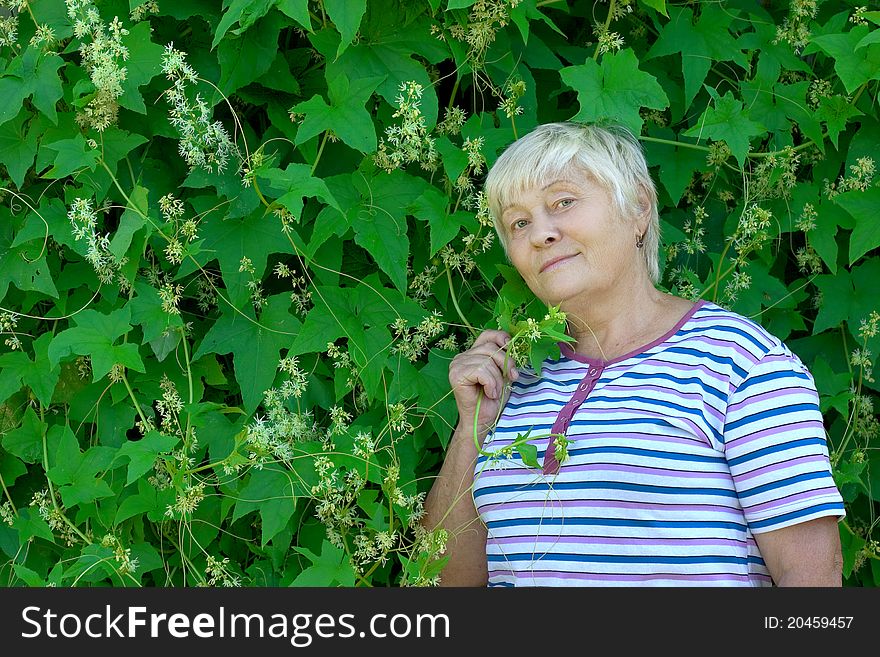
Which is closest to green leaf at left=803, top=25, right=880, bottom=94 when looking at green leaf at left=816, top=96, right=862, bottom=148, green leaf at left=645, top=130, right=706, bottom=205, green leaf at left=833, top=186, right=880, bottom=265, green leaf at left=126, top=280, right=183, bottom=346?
green leaf at left=816, top=96, right=862, bottom=148

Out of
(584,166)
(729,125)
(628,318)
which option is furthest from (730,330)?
(729,125)

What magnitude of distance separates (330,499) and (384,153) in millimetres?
810

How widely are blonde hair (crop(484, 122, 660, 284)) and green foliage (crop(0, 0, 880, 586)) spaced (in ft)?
0.23

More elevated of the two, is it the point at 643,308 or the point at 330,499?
the point at 643,308

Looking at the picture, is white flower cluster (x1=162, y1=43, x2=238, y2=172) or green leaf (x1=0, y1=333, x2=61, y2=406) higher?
white flower cluster (x1=162, y1=43, x2=238, y2=172)

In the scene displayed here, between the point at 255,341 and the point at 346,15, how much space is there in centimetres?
77

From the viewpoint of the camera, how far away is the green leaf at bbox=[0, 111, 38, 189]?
7.74 ft

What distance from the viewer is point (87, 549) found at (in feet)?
7.28

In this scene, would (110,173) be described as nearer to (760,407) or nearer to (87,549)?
(87,549)

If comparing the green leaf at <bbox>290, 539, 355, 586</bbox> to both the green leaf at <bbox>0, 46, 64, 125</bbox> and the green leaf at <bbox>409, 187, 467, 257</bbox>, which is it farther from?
the green leaf at <bbox>0, 46, 64, 125</bbox>

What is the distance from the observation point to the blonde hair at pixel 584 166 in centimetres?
219

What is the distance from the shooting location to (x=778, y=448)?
1.93m
